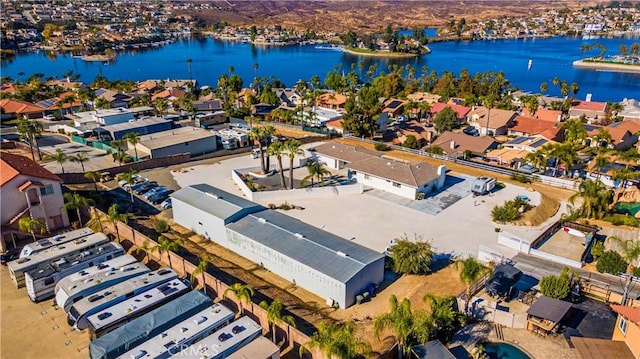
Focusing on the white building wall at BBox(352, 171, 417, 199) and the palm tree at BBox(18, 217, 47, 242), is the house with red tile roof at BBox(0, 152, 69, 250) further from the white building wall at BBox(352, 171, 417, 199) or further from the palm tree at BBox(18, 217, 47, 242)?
the white building wall at BBox(352, 171, 417, 199)

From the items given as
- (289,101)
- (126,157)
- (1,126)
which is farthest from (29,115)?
(289,101)

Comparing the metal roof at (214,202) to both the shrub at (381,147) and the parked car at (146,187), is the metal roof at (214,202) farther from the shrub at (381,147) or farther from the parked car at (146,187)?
the shrub at (381,147)

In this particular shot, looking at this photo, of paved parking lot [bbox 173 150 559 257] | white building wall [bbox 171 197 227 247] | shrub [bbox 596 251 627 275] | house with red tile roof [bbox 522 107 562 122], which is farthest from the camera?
house with red tile roof [bbox 522 107 562 122]

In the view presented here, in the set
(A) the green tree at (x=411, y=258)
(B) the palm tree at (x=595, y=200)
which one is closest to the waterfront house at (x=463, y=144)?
(B) the palm tree at (x=595, y=200)

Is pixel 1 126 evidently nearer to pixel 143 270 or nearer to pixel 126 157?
pixel 126 157

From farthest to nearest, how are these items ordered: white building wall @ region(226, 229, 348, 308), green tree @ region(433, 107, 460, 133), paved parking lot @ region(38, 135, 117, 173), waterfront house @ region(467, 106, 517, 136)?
waterfront house @ region(467, 106, 517, 136)
green tree @ region(433, 107, 460, 133)
paved parking lot @ region(38, 135, 117, 173)
white building wall @ region(226, 229, 348, 308)

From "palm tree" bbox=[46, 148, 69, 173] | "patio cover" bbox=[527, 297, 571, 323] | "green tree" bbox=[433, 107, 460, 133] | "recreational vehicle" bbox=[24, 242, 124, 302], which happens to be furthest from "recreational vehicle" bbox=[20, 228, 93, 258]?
"green tree" bbox=[433, 107, 460, 133]

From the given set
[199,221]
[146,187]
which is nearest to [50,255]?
[199,221]
